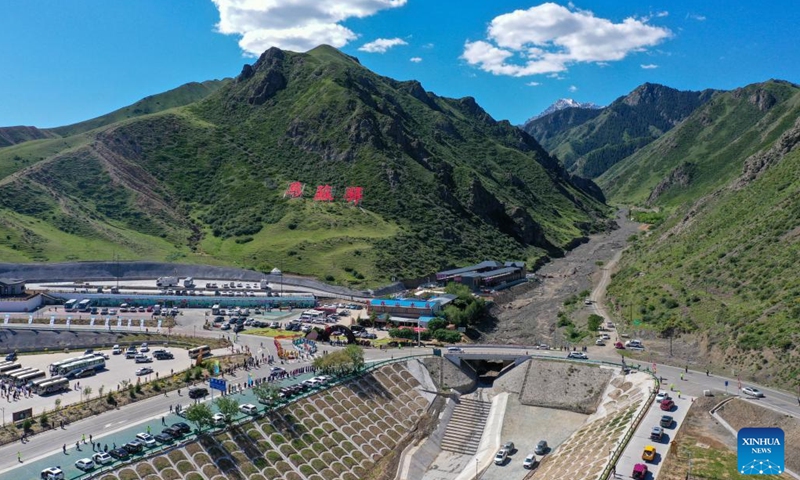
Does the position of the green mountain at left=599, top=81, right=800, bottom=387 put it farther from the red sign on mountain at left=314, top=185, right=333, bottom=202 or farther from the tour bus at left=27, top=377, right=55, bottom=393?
the red sign on mountain at left=314, top=185, right=333, bottom=202

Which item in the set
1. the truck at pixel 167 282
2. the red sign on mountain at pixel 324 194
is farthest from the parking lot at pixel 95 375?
the red sign on mountain at pixel 324 194

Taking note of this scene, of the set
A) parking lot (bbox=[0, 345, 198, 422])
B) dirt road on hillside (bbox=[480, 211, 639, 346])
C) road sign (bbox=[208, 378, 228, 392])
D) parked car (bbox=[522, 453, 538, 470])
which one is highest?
road sign (bbox=[208, 378, 228, 392])

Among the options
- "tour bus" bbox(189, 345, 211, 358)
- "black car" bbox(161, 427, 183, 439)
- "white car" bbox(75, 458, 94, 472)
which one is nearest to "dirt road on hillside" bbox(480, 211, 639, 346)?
"tour bus" bbox(189, 345, 211, 358)

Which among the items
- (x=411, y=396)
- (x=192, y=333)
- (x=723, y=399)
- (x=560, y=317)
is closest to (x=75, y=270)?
(x=192, y=333)

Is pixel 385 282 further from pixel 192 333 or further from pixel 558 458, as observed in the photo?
pixel 558 458

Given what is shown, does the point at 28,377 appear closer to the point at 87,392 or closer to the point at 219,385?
the point at 87,392

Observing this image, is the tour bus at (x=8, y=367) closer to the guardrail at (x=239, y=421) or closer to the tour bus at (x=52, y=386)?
the tour bus at (x=52, y=386)
